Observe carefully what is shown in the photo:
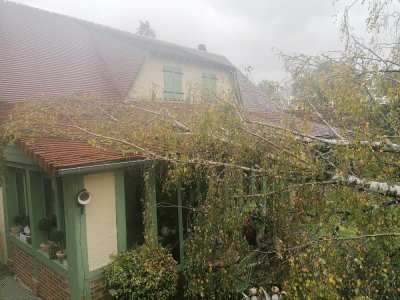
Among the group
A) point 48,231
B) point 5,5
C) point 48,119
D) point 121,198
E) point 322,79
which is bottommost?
point 48,231

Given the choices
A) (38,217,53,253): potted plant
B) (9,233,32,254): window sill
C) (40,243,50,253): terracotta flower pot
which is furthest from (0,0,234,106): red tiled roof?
(40,243,50,253): terracotta flower pot

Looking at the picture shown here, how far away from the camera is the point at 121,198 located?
18.8 ft

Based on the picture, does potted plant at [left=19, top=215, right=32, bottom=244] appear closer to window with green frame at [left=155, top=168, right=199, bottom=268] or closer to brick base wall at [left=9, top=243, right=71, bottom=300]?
brick base wall at [left=9, top=243, right=71, bottom=300]

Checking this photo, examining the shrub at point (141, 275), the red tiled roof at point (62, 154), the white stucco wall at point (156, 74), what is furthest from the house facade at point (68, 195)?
the white stucco wall at point (156, 74)

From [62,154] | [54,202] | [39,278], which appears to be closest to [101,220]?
[62,154]

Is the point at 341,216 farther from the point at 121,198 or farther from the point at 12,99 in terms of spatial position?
the point at 12,99

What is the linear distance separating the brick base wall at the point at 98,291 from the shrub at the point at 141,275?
152 millimetres

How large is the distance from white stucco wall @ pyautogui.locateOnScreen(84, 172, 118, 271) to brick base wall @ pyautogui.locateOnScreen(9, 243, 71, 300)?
2.68ft

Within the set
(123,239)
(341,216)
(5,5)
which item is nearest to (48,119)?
(123,239)

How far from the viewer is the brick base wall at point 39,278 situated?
18.7 ft

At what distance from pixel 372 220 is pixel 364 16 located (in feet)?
9.78

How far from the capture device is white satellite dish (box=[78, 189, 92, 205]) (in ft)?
16.6

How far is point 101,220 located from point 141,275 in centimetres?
115

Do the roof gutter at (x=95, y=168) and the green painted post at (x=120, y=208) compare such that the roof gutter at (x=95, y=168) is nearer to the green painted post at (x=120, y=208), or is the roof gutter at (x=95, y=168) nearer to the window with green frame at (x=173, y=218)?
the green painted post at (x=120, y=208)
